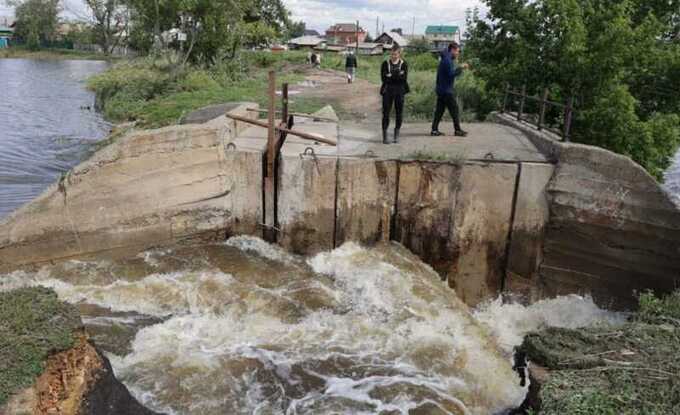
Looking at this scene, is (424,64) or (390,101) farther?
(424,64)

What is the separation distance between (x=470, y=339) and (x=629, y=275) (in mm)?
2912

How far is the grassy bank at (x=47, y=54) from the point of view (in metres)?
A: 73.8

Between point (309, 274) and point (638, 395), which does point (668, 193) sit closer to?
point (638, 395)

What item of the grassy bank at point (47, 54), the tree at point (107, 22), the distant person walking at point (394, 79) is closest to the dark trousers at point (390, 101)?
the distant person walking at point (394, 79)

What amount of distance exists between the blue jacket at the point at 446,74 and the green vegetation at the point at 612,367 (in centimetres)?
538

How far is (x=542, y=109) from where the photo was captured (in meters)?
9.86

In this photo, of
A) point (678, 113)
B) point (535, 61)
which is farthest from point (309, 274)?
point (678, 113)

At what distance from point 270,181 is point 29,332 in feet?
14.5

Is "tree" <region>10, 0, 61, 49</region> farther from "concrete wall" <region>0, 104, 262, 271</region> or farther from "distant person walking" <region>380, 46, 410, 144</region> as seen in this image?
"distant person walking" <region>380, 46, 410, 144</region>

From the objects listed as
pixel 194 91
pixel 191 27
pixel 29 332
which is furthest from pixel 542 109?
pixel 191 27

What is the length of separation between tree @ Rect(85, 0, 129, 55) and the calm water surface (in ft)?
47.2

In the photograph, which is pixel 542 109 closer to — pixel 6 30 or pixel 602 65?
pixel 602 65

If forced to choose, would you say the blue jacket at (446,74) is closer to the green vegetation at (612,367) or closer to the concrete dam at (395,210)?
the concrete dam at (395,210)

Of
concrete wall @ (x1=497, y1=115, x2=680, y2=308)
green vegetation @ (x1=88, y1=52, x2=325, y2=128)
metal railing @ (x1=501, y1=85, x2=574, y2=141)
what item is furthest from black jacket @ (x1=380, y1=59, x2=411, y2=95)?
green vegetation @ (x1=88, y1=52, x2=325, y2=128)
